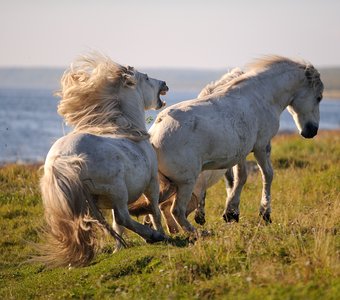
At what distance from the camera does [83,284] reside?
7.82 metres

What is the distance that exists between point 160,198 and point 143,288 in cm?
257

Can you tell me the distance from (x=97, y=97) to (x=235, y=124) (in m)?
1.83

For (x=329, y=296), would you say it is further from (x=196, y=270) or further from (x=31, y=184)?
(x=31, y=184)

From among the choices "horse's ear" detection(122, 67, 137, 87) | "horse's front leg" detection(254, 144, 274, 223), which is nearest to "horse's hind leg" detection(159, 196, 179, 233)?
"horse's front leg" detection(254, 144, 274, 223)

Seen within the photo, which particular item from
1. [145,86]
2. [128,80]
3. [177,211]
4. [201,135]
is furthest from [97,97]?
[177,211]

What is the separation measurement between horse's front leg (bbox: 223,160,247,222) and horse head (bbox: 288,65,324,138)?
4.12 ft

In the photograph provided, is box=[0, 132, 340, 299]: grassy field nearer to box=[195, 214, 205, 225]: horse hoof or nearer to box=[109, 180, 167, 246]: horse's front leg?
box=[109, 180, 167, 246]: horse's front leg

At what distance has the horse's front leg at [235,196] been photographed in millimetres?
10695

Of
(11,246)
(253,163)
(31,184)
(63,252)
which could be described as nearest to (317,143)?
(253,163)

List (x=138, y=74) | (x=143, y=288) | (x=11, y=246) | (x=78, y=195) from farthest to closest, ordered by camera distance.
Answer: (x=11, y=246) < (x=138, y=74) < (x=78, y=195) < (x=143, y=288)

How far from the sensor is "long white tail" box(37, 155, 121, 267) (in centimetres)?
765

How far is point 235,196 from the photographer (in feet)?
35.3

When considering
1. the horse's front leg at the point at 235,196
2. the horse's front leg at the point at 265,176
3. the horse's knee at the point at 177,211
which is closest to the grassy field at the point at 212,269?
the horse's front leg at the point at 265,176

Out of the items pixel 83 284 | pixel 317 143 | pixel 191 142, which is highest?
pixel 191 142
